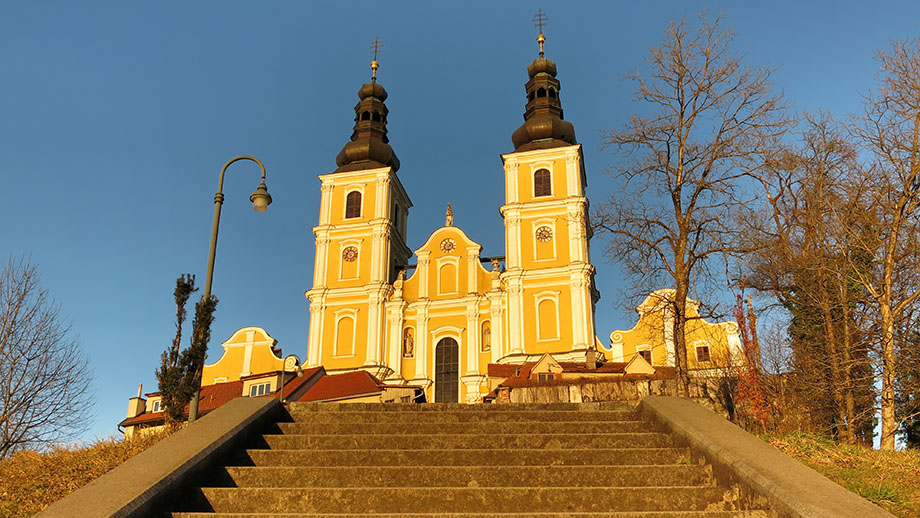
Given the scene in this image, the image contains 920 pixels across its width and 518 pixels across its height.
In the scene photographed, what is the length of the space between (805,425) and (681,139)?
6.22m

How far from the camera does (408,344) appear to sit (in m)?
45.2

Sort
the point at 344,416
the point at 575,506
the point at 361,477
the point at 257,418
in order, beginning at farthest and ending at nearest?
1. the point at 344,416
2. the point at 257,418
3. the point at 361,477
4. the point at 575,506

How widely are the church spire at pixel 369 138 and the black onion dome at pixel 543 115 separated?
372 inches

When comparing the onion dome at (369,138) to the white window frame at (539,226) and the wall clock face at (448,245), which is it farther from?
the white window frame at (539,226)

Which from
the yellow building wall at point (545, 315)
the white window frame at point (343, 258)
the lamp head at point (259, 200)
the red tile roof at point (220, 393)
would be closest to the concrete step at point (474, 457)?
the lamp head at point (259, 200)

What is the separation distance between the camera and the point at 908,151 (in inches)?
523

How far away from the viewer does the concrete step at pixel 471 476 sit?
7.31 meters

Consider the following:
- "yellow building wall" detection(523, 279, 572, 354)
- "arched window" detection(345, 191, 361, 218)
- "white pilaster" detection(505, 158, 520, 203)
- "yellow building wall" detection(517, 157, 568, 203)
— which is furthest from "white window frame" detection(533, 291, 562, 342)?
"arched window" detection(345, 191, 361, 218)

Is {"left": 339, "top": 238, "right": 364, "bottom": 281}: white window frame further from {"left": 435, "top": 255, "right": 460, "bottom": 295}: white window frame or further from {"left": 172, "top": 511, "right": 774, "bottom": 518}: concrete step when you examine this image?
{"left": 172, "top": 511, "right": 774, "bottom": 518}: concrete step

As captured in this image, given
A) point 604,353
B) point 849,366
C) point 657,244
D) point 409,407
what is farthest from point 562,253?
point 409,407

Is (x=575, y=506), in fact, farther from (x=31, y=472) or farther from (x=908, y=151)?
(x=908, y=151)

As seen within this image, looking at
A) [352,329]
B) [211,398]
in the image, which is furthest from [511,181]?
[211,398]

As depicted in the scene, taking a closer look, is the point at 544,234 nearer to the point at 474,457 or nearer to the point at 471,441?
the point at 471,441

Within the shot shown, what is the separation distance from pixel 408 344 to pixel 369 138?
1617 centimetres
